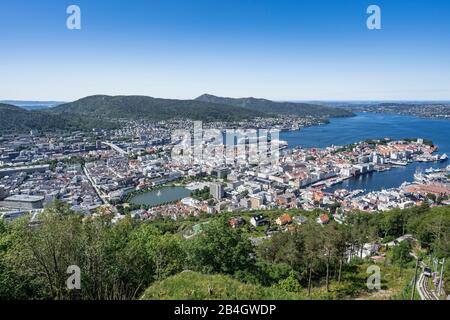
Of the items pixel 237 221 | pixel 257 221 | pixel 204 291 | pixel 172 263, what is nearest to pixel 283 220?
pixel 257 221

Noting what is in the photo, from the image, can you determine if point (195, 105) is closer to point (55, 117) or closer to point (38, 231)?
point (55, 117)

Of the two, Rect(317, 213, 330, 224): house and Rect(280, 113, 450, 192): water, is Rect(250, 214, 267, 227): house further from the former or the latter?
Rect(280, 113, 450, 192): water

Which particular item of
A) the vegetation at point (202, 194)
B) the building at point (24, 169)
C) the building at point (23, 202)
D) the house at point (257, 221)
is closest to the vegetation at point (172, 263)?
the house at point (257, 221)

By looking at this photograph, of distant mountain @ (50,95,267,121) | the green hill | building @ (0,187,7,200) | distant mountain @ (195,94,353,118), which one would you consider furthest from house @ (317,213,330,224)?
distant mountain @ (195,94,353,118)

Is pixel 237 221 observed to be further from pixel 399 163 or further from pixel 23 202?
pixel 399 163

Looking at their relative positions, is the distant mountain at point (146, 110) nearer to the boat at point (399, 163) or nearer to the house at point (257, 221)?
the boat at point (399, 163)

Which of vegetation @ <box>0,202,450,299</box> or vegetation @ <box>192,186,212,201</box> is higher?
vegetation @ <box>0,202,450,299</box>
